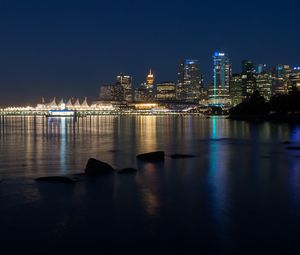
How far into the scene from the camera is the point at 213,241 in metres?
10.3

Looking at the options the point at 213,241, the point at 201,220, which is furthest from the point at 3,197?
the point at 213,241

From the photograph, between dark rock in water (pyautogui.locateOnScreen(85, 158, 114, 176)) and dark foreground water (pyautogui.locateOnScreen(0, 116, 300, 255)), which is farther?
dark rock in water (pyautogui.locateOnScreen(85, 158, 114, 176))

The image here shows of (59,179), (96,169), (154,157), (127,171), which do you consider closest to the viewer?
(59,179)

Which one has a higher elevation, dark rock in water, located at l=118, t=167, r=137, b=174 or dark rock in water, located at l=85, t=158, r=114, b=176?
dark rock in water, located at l=85, t=158, r=114, b=176

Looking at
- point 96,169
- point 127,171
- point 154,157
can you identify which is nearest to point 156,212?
point 96,169

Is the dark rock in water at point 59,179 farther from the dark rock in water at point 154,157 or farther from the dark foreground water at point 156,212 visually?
the dark rock in water at point 154,157

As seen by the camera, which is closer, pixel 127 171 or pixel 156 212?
→ pixel 156 212

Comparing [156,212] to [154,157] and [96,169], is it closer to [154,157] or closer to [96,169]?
[96,169]

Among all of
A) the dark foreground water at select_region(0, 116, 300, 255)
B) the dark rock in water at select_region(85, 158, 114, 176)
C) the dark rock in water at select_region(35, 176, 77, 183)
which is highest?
the dark rock in water at select_region(85, 158, 114, 176)

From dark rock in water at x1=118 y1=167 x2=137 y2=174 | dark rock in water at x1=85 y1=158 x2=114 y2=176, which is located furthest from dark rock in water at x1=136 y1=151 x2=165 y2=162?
dark rock in water at x1=85 y1=158 x2=114 y2=176

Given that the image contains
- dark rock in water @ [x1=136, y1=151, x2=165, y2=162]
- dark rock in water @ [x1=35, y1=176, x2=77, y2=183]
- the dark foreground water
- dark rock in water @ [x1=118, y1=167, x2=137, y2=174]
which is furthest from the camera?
dark rock in water @ [x1=136, y1=151, x2=165, y2=162]

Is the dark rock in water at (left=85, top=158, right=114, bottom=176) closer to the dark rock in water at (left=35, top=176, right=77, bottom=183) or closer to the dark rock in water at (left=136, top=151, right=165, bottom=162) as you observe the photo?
the dark rock in water at (left=35, top=176, right=77, bottom=183)

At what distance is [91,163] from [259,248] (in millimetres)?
10447

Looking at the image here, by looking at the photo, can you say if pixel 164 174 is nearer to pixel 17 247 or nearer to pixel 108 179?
pixel 108 179
